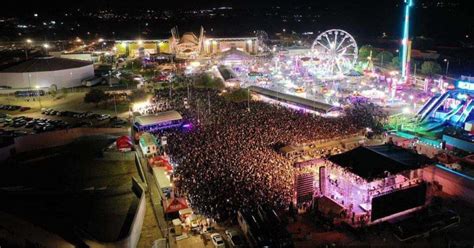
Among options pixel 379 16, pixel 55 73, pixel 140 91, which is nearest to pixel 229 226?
pixel 140 91

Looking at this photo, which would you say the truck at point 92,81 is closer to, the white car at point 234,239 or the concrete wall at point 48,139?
the concrete wall at point 48,139

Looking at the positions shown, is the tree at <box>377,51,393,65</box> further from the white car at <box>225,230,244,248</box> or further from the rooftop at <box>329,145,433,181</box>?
the white car at <box>225,230,244,248</box>

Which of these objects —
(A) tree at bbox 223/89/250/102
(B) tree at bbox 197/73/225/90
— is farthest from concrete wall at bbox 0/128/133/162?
(B) tree at bbox 197/73/225/90

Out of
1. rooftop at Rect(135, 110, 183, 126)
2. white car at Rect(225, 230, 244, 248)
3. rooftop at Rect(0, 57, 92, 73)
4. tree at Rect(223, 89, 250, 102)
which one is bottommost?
white car at Rect(225, 230, 244, 248)

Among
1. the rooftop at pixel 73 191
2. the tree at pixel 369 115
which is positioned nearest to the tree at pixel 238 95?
the tree at pixel 369 115

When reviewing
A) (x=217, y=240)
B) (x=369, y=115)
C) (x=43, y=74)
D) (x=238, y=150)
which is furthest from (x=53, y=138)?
(x=369, y=115)
